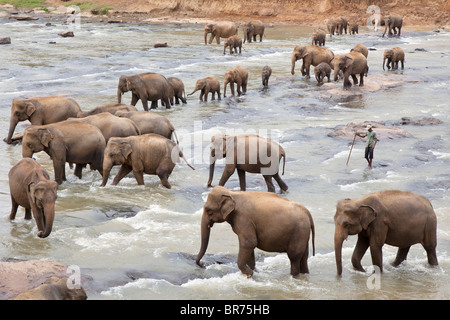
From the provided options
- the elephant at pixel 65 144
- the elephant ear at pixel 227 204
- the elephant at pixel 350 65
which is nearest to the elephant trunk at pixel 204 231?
the elephant ear at pixel 227 204

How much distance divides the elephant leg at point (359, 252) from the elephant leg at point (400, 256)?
61 centimetres

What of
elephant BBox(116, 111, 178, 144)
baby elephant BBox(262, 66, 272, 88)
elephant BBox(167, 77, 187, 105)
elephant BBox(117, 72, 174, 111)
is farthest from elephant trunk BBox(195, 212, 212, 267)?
baby elephant BBox(262, 66, 272, 88)

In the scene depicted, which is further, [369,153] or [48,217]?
[369,153]

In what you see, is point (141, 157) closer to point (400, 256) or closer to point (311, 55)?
point (400, 256)

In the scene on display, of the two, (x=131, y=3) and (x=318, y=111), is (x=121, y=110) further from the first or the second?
(x=131, y=3)

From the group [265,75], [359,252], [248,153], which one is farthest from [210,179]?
[265,75]

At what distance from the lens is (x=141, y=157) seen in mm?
13344

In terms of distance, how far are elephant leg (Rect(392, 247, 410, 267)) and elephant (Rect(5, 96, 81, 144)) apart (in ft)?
31.5

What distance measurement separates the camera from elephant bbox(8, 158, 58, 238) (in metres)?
9.87

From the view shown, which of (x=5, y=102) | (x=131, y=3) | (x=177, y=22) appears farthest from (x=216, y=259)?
(x=131, y=3)

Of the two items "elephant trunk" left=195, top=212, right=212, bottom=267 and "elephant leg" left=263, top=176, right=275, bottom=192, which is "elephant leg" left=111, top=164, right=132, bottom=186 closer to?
"elephant leg" left=263, top=176, right=275, bottom=192

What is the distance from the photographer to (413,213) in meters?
9.28

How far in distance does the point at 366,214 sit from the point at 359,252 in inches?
31.8
